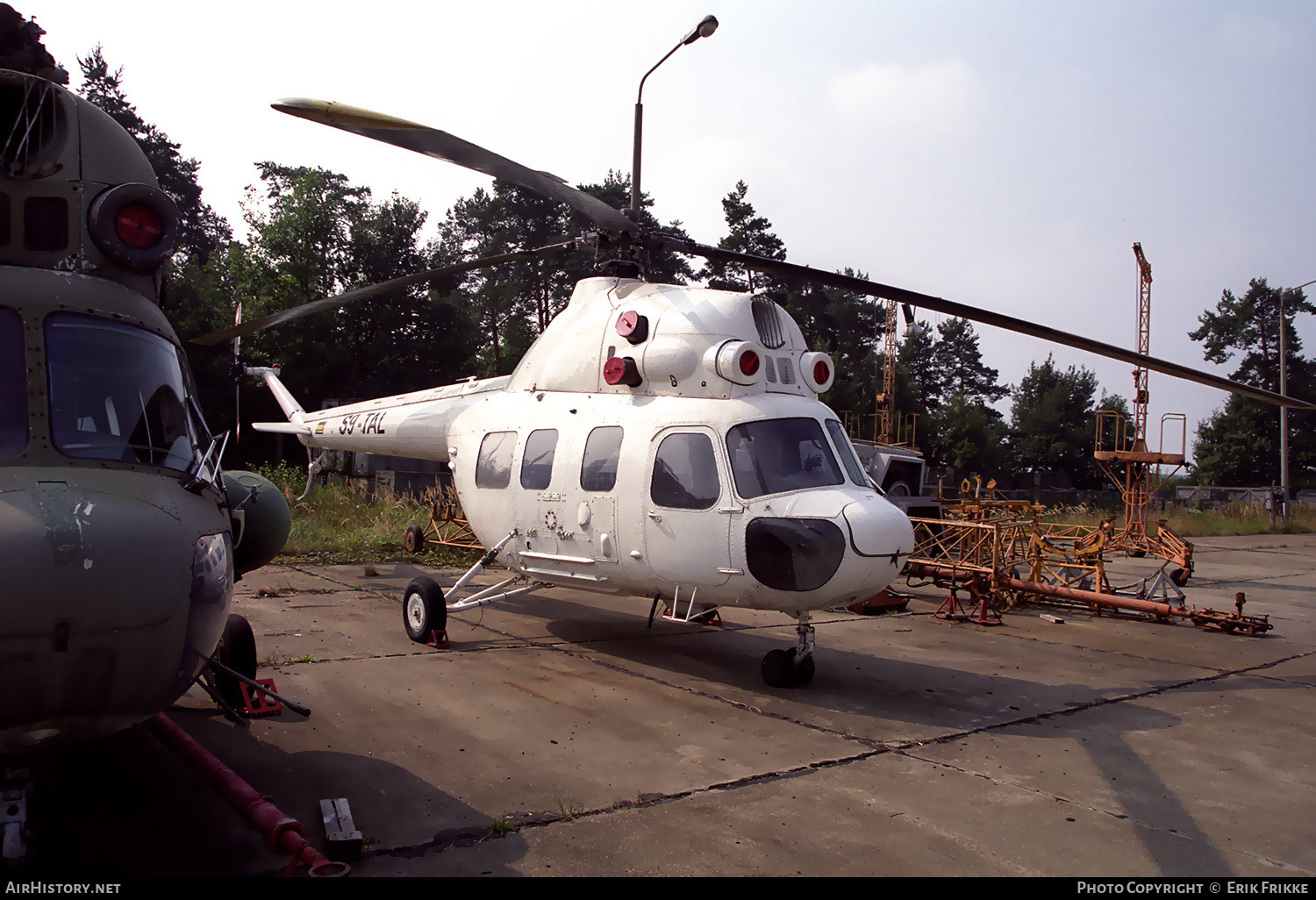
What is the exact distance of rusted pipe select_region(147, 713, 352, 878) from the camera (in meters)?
3.56

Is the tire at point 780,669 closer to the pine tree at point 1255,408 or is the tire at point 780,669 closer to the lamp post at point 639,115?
the lamp post at point 639,115

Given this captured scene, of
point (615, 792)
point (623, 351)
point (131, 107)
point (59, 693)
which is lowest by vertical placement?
point (615, 792)

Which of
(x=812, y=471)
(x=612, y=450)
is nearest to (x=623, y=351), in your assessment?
(x=612, y=450)

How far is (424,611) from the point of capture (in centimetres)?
851

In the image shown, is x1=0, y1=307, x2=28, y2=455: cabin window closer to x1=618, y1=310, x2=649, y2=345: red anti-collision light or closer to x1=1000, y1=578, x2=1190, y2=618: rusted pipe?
x1=618, y1=310, x2=649, y2=345: red anti-collision light

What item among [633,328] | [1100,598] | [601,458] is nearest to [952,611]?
[1100,598]

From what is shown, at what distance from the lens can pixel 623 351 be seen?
26.4 feet

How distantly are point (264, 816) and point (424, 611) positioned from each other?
191 inches

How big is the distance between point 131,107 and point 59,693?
57.2m

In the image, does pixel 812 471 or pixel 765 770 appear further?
pixel 812 471

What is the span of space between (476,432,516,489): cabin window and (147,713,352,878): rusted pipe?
4580mm

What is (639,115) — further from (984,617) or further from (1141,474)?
(1141,474)

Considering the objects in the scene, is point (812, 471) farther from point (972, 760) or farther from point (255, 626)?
point (255, 626)

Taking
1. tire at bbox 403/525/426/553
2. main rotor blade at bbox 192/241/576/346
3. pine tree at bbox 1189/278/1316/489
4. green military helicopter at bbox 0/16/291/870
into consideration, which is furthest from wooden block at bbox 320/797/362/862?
pine tree at bbox 1189/278/1316/489
